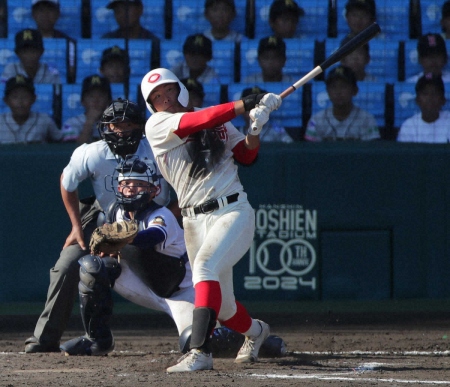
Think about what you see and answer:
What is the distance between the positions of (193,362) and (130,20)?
5.37 m

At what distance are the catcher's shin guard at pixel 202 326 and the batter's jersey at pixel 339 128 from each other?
3.66 meters

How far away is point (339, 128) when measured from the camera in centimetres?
797

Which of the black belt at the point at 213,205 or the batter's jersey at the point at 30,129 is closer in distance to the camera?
the black belt at the point at 213,205

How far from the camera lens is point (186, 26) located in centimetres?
948

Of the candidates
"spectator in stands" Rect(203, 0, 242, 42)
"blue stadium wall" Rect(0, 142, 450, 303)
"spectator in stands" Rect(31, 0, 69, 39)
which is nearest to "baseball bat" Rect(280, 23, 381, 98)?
"blue stadium wall" Rect(0, 142, 450, 303)

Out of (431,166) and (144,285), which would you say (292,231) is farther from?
(144,285)

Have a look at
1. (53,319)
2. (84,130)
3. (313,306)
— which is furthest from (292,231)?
(53,319)

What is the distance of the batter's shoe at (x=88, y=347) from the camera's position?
5.35 metres

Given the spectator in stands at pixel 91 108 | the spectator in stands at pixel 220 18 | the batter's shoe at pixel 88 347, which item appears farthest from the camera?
the spectator in stands at pixel 220 18

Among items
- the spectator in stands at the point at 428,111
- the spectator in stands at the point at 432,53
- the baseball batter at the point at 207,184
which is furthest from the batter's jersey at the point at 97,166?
the spectator in stands at the point at 432,53

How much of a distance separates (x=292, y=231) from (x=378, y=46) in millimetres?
2335

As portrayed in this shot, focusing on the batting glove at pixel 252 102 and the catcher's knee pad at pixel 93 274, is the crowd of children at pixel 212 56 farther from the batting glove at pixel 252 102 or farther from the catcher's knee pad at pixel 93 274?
the batting glove at pixel 252 102

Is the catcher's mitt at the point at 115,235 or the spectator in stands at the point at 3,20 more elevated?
the spectator in stands at the point at 3,20

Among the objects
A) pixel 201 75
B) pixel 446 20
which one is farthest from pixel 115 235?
pixel 446 20
